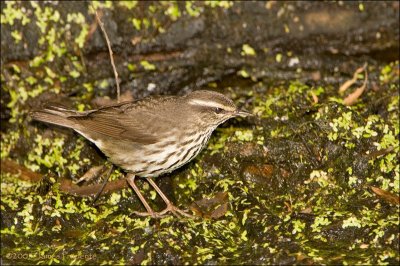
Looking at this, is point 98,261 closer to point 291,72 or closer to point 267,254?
point 267,254

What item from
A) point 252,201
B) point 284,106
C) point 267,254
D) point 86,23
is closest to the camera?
point 267,254

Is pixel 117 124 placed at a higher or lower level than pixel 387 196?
higher

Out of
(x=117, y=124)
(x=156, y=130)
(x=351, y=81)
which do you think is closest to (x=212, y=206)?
(x=156, y=130)

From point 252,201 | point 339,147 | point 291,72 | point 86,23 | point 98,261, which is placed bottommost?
point 98,261

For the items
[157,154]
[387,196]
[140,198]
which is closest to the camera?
[387,196]

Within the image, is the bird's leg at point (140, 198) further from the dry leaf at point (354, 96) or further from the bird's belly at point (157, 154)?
the dry leaf at point (354, 96)

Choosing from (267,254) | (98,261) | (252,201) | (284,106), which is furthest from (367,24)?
(98,261)

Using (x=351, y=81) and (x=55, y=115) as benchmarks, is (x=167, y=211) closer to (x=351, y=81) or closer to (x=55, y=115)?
(x=55, y=115)

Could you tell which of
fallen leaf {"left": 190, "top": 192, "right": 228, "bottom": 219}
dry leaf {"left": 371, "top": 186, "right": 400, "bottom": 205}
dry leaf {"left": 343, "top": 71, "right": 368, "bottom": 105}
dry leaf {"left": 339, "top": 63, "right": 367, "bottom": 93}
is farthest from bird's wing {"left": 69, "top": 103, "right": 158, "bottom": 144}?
dry leaf {"left": 339, "top": 63, "right": 367, "bottom": 93}

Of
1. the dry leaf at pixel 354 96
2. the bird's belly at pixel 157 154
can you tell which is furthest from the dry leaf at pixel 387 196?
the bird's belly at pixel 157 154
